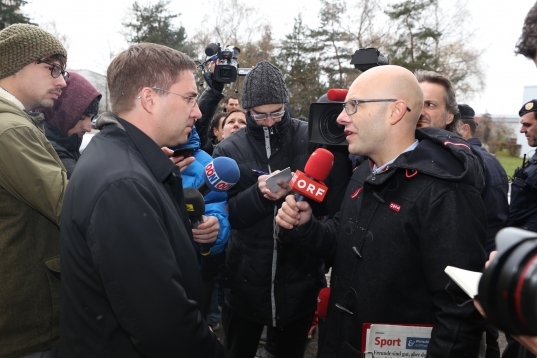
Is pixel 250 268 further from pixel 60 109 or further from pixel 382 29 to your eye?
pixel 382 29

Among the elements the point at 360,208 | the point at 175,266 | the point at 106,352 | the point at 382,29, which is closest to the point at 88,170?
the point at 175,266

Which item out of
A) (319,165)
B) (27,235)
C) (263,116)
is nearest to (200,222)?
(319,165)

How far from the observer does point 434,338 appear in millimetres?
1596

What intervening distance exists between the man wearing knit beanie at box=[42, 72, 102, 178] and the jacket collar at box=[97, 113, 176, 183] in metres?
1.51

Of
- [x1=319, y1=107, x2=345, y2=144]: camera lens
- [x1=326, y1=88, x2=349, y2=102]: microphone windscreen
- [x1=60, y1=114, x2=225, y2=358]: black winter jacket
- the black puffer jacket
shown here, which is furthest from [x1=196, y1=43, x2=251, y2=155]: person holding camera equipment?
[x1=60, y1=114, x2=225, y2=358]: black winter jacket

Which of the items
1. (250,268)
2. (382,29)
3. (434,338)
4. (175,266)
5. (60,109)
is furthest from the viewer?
(382,29)

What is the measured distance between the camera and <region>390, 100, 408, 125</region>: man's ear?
1.94 meters

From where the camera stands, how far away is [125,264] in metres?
1.31

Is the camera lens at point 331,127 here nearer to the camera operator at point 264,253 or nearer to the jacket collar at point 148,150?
the camera operator at point 264,253

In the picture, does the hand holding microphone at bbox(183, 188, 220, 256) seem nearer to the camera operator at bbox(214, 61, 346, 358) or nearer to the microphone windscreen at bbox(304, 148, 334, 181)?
the camera operator at bbox(214, 61, 346, 358)

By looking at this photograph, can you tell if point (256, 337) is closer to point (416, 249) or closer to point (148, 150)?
point (416, 249)

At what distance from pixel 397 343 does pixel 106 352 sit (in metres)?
1.17

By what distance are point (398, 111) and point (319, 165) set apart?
0.48 metres

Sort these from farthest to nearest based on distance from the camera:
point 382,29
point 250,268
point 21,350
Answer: point 382,29
point 250,268
point 21,350
